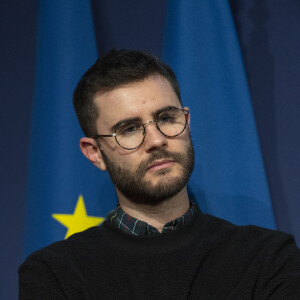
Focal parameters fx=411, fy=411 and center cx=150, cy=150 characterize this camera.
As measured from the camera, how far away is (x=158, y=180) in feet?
4.31

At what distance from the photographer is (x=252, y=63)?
6.35 ft

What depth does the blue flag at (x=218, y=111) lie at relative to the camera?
1.72 metres

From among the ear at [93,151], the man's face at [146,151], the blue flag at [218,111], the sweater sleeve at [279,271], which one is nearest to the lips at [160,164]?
the man's face at [146,151]

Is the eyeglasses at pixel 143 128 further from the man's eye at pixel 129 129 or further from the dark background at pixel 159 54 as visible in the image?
the dark background at pixel 159 54

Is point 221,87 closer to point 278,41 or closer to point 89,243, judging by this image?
point 278,41

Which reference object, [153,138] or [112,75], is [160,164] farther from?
[112,75]

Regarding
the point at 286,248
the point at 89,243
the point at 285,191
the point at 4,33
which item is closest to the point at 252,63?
the point at 285,191

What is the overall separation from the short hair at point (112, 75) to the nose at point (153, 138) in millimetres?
184

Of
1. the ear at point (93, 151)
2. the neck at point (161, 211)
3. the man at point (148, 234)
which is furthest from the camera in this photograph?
the ear at point (93, 151)

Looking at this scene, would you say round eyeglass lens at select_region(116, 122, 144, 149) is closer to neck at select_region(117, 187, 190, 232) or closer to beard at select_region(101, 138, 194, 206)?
beard at select_region(101, 138, 194, 206)

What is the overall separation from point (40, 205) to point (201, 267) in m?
0.83

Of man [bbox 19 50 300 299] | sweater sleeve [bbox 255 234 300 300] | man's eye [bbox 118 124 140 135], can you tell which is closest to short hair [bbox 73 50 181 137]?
man [bbox 19 50 300 299]

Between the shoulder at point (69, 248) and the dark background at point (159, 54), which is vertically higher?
the dark background at point (159, 54)

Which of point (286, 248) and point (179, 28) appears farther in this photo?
point (179, 28)
